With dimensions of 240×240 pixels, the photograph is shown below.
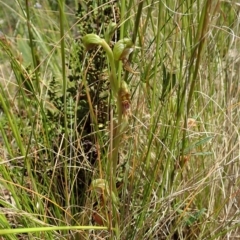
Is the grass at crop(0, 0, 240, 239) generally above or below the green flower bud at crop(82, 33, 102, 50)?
below

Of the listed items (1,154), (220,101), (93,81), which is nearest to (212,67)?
(220,101)

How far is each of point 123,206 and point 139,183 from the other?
77 mm

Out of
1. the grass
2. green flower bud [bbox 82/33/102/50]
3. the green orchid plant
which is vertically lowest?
the grass

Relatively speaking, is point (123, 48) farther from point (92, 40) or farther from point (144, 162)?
point (144, 162)

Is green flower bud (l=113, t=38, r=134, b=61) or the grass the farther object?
the grass

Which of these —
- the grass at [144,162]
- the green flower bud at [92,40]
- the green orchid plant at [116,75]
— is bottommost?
the grass at [144,162]

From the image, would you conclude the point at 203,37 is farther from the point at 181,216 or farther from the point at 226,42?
the point at 226,42

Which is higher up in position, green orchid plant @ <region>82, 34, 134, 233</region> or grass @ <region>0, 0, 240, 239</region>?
green orchid plant @ <region>82, 34, 134, 233</region>

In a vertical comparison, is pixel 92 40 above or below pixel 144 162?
above

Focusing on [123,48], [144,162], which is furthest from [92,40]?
[144,162]

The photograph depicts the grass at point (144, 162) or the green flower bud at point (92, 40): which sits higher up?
the green flower bud at point (92, 40)

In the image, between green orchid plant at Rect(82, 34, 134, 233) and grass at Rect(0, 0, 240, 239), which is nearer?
green orchid plant at Rect(82, 34, 134, 233)

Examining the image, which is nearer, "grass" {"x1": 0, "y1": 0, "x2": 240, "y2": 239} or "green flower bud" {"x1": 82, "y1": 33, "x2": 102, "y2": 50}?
"green flower bud" {"x1": 82, "y1": 33, "x2": 102, "y2": 50}

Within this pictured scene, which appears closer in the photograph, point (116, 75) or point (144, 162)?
point (116, 75)
